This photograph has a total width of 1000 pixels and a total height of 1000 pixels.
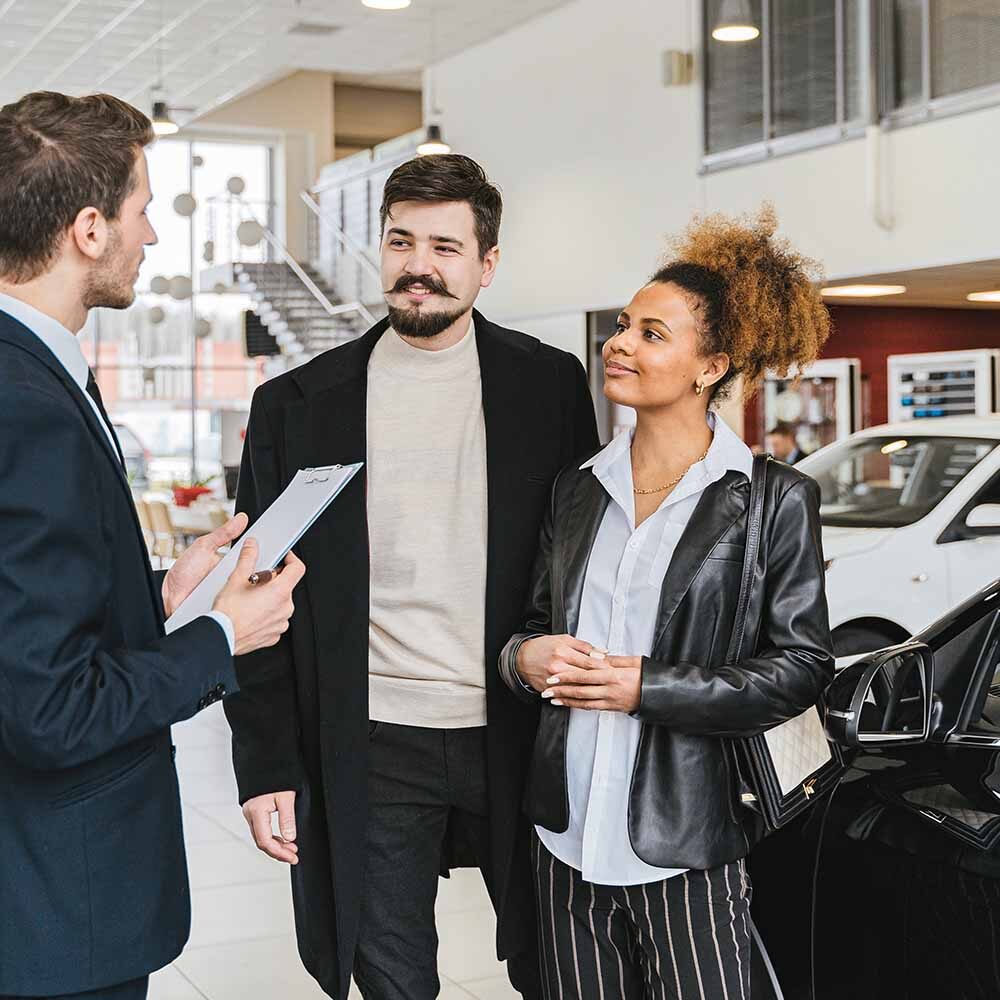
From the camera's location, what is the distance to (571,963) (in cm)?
226

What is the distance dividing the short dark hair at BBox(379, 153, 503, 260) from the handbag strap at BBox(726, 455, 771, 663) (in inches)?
25.8

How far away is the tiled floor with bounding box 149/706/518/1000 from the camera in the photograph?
388 cm

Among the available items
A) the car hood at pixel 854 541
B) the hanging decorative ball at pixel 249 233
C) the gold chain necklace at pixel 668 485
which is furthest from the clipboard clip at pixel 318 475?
the hanging decorative ball at pixel 249 233

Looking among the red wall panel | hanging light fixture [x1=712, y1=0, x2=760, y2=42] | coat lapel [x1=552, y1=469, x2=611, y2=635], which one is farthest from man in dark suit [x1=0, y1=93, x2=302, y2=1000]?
the red wall panel

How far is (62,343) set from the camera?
172 cm

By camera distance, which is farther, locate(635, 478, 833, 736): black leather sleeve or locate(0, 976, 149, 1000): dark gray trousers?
locate(635, 478, 833, 736): black leather sleeve

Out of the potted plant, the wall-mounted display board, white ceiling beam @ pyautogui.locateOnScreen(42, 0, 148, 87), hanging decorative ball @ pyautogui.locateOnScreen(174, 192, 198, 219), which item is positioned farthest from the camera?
hanging decorative ball @ pyautogui.locateOnScreen(174, 192, 198, 219)

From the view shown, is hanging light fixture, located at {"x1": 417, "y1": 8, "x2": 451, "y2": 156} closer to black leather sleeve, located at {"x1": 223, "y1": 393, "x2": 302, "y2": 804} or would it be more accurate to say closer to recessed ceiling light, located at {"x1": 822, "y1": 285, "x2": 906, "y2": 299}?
recessed ceiling light, located at {"x1": 822, "y1": 285, "x2": 906, "y2": 299}

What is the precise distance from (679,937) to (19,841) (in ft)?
3.17

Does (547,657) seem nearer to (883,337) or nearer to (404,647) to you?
(404,647)

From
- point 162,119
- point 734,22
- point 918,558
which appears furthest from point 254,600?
point 162,119

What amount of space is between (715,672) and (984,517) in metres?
5.52

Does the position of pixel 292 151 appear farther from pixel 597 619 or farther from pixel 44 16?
pixel 597 619

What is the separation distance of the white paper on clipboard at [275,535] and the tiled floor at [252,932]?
2147 mm
